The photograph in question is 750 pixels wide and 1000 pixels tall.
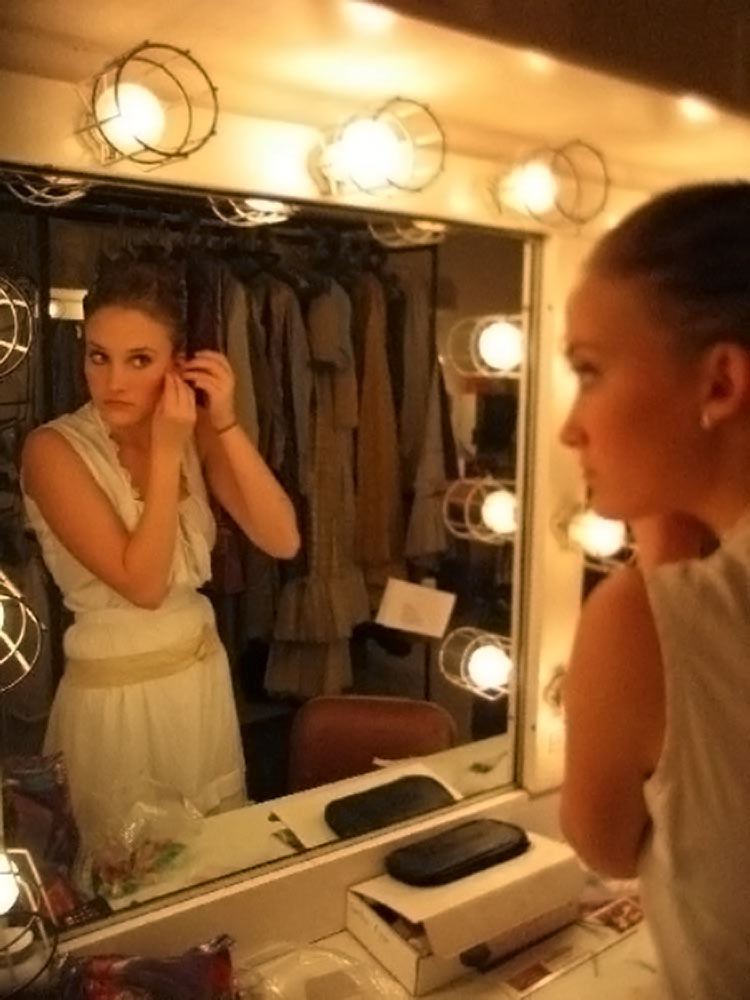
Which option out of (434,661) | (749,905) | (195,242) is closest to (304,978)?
(434,661)

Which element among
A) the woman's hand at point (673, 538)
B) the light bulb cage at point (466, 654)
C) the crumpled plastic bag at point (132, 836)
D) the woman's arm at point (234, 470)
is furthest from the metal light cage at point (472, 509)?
the woman's hand at point (673, 538)

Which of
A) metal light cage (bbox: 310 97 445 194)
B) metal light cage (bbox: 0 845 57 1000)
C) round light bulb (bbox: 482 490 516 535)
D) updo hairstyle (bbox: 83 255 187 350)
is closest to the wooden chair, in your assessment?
round light bulb (bbox: 482 490 516 535)

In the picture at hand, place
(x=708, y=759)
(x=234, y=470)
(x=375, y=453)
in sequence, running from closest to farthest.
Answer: (x=708, y=759), (x=234, y=470), (x=375, y=453)

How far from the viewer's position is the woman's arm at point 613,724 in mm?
591

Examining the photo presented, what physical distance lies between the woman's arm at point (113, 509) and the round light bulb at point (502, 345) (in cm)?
38

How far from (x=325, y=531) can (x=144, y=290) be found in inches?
13.1

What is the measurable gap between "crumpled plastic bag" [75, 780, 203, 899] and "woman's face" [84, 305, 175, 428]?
0.37m

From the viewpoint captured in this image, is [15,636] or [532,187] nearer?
[15,636]

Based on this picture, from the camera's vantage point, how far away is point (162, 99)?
2.89 feet

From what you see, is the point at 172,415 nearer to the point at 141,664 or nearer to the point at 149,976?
the point at 141,664

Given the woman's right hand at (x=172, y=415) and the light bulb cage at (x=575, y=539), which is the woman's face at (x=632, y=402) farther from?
the light bulb cage at (x=575, y=539)

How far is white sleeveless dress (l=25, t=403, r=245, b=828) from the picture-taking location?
100cm

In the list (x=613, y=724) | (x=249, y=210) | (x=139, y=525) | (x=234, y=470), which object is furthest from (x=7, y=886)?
(x=249, y=210)

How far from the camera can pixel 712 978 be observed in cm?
60
